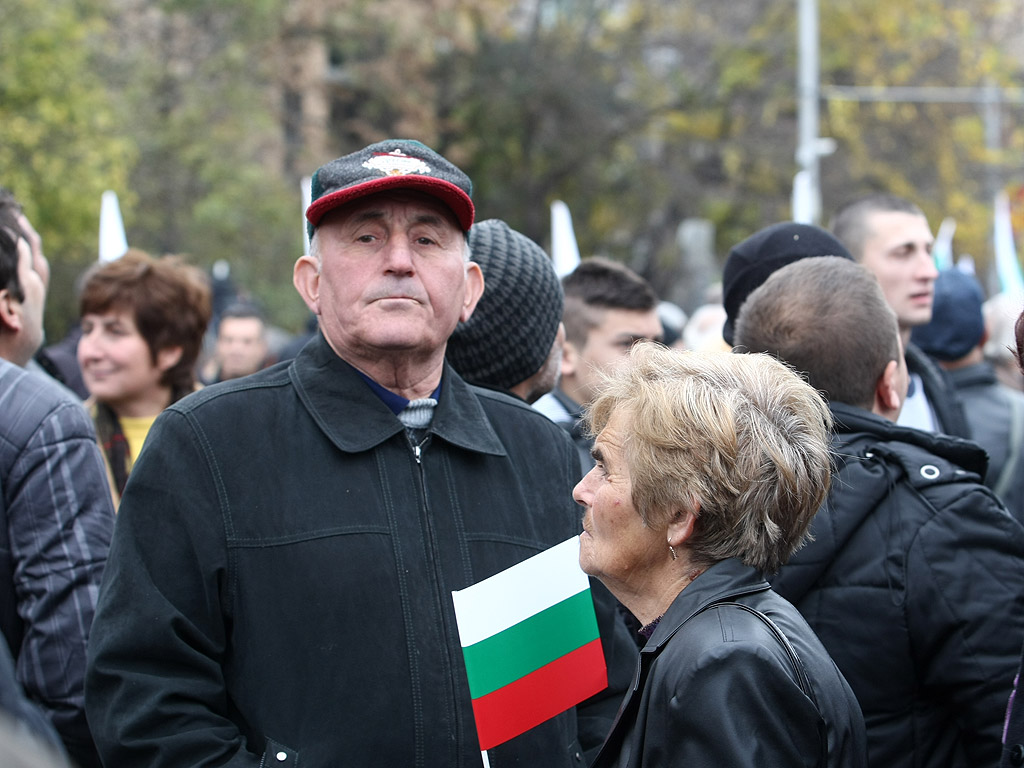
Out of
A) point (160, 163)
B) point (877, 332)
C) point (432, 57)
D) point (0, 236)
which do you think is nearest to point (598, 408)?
point (877, 332)

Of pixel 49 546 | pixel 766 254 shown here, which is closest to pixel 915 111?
pixel 766 254

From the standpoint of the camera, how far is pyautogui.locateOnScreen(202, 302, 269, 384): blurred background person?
319 inches

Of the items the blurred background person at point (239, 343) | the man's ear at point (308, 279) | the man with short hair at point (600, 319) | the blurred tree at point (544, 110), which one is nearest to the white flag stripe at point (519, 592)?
the man's ear at point (308, 279)

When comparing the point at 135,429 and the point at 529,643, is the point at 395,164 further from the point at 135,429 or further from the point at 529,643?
the point at 135,429

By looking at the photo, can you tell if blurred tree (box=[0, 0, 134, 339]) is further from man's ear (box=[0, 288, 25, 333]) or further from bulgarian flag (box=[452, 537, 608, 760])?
bulgarian flag (box=[452, 537, 608, 760])

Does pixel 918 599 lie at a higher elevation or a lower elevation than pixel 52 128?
lower

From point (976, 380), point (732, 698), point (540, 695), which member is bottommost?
point (976, 380)

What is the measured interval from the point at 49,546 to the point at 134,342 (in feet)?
5.67

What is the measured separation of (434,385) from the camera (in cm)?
266

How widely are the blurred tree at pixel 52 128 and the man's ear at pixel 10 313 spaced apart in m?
10.9

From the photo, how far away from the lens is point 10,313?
307 centimetres

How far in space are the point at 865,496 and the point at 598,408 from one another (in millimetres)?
734

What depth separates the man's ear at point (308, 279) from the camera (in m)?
2.64

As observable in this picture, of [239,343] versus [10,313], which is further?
[239,343]
